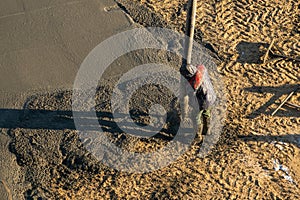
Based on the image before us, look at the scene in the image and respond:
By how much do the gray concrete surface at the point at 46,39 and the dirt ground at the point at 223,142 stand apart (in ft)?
1.23

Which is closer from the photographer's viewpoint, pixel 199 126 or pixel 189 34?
pixel 189 34

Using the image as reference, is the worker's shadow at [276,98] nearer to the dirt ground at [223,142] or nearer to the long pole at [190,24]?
the dirt ground at [223,142]

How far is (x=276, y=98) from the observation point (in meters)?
9.89

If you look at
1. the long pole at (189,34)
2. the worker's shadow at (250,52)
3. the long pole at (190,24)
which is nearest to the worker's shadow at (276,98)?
the worker's shadow at (250,52)

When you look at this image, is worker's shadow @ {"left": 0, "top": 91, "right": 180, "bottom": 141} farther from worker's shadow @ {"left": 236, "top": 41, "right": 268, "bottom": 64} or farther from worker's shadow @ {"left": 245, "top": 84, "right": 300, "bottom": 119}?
worker's shadow @ {"left": 236, "top": 41, "right": 268, "bottom": 64}

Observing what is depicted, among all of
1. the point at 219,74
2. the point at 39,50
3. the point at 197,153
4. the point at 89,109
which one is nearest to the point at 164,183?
the point at 197,153

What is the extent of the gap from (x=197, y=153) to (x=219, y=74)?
1.93 m

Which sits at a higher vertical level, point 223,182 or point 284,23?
point 284,23

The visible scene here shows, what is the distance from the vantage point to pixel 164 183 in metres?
8.55

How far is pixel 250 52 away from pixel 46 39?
4240mm

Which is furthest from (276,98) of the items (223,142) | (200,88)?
(200,88)

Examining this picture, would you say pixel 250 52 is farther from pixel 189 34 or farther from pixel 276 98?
pixel 189 34

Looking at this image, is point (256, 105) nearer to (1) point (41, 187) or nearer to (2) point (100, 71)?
(2) point (100, 71)

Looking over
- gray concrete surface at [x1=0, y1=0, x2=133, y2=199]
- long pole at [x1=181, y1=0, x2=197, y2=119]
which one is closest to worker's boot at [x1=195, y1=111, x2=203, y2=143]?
long pole at [x1=181, y1=0, x2=197, y2=119]
